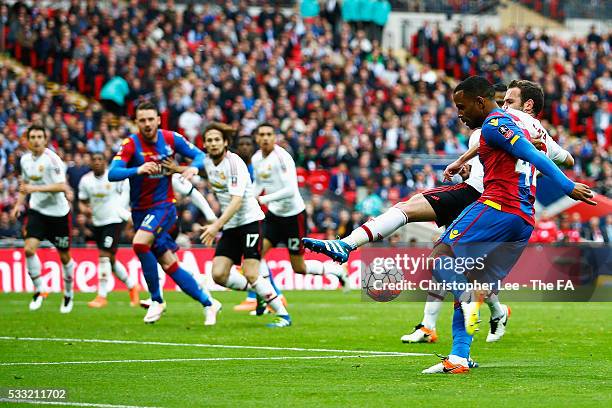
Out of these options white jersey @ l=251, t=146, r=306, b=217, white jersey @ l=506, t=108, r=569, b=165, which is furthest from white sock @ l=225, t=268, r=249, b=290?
white jersey @ l=506, t=108, r=569, b=165

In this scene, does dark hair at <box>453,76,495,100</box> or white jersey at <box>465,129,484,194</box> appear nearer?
dark hair at <box>453,76,495,100</box>

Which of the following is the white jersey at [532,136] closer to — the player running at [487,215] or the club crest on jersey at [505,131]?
the club crest on jersey at [505,131]

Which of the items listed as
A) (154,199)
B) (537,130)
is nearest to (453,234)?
(537,130)

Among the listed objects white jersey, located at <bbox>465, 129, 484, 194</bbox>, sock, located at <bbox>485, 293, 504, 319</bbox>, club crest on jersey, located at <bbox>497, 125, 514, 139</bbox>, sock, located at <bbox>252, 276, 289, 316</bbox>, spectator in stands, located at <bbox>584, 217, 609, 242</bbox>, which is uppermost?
club crest on jersey, located at <bbox>497, 125, 514, 139</bbox>

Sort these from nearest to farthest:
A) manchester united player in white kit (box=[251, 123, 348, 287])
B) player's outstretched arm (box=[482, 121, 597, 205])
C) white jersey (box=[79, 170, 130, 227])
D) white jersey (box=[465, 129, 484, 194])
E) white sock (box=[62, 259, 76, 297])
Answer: player's outstretched arm (box=[482, 121, 597, 205]) → white jersey (box=[465, 129, 484, 194]) → manchester united player in white kit (box=[251, 123, 348, 287]) → white sock (box=[62, 259, 76, 297]) → white jersey (box=[79, 170, 130, 227])

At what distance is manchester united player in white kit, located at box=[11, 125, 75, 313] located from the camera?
19.1 metres

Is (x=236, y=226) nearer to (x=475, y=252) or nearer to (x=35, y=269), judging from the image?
(x=35, y=269)

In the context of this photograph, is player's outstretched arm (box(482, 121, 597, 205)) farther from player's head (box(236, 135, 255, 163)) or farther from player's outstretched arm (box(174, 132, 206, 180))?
player's head (box(236, 135, 255, 163))

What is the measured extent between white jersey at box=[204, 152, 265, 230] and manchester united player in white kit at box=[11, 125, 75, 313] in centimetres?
368

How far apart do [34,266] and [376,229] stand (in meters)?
10.4

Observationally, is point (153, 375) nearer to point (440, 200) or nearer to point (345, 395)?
point (345, 395)

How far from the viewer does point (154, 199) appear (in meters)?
15.9

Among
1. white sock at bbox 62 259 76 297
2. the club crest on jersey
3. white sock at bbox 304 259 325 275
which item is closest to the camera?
the club crest on jersey

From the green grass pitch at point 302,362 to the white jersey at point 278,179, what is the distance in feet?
5.41
